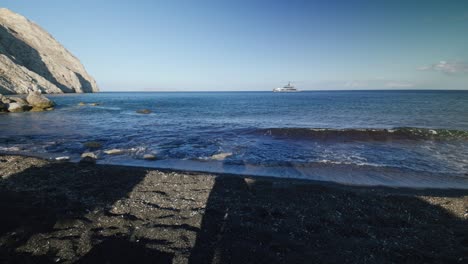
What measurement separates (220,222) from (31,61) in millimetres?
131534

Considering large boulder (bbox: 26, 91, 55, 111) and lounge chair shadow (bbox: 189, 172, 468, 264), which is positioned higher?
large boulder (bbox: 26, 91, 55, 111)

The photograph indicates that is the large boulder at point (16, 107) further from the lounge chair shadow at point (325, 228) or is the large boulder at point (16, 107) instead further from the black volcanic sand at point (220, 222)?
the lounge chair shadow at point (325, 228)

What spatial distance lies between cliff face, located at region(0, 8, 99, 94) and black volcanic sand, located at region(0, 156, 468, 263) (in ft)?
286

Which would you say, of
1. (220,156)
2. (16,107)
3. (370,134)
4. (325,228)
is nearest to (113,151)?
(220,156)

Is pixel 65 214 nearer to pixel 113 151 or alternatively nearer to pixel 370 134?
pixel 113 151

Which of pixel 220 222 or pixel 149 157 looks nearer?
pixel 220 222

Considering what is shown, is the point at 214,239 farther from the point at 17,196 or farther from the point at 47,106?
the point at 47,106

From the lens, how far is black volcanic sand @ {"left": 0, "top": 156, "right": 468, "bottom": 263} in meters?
4.90

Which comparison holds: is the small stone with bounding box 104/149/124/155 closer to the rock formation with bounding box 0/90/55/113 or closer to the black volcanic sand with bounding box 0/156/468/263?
the black volcanic sand with bounding box 0/156/468/263

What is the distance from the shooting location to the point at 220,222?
20.2 feet

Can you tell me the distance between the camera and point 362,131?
893 inches

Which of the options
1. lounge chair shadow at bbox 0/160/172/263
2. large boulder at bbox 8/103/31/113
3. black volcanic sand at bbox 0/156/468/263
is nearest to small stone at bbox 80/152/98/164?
lounge chair shadow at bbox 0/160/172/263

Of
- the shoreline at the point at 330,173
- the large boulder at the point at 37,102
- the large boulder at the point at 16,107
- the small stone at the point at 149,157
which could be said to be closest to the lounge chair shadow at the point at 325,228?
the shoreline at the point at 330,173

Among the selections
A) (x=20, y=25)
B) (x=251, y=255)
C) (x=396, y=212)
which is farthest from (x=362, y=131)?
(x=20, y=25)
